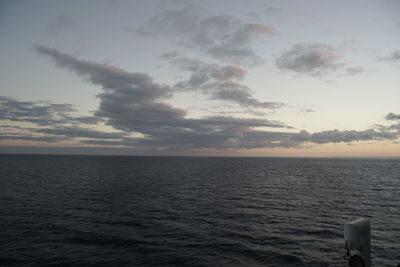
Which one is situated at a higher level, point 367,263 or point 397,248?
point 367,263

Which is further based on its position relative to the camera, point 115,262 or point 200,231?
point 200,231

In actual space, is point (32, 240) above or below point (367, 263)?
below

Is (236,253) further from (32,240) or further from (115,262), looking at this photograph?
(32,240)

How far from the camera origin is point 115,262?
20000mm

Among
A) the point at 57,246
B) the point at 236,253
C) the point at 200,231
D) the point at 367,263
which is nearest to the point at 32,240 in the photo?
the point at 57,246

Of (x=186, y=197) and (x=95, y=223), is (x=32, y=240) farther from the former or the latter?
(x=186, y=197)

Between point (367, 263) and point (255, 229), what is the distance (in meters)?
19.5

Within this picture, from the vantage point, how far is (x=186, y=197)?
50.9 meters

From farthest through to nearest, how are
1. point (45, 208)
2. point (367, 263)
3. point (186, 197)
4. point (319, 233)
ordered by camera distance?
1. point (186, 197)
2. point (45, 208)
3. point (319, 233)
4. point (367, 263)

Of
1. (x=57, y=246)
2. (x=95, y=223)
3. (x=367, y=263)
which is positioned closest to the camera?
(x=367, y=263)

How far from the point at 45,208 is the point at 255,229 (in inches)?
1309

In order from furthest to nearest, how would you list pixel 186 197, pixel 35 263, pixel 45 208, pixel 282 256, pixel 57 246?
pixel 186 197 → pixel 45 208 → pixel 57 246 → pixel 282 256 → pixel 35 263

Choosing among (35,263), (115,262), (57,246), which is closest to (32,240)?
(57,246)

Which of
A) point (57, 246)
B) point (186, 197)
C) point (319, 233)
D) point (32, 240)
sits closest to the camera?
point (57, 246)
